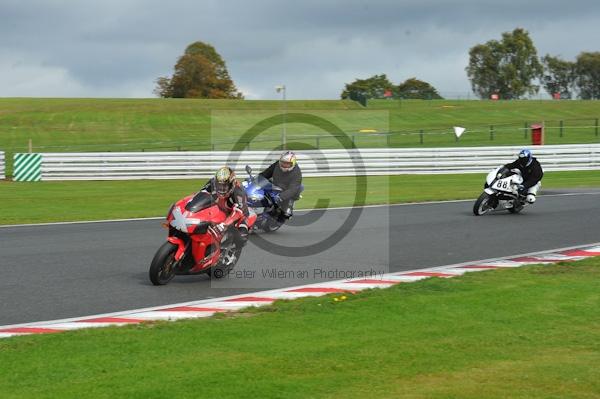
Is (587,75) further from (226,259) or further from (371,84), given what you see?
(226,259)

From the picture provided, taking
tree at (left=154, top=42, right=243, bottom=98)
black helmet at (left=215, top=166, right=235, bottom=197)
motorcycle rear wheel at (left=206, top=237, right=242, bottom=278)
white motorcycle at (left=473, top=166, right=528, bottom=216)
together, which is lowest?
motorcycle rear wheel at (left=206, top=237, right=242, bottom=278)

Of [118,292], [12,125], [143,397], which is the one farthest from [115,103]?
[143,397]

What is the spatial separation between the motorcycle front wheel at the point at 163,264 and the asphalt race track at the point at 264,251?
0.13 metres

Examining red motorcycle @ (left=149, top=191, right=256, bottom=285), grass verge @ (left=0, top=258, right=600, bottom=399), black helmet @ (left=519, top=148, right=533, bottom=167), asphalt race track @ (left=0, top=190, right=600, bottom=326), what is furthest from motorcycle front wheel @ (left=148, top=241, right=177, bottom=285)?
black helmet @ (left=519, top=148, right=533, bottom=167)

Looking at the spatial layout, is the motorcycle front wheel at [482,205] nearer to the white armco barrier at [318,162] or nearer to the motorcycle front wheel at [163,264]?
the motorcycle front wheel at [163,264]

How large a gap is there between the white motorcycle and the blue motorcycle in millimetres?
5012

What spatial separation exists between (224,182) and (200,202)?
0.48m

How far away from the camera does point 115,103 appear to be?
64.7 m

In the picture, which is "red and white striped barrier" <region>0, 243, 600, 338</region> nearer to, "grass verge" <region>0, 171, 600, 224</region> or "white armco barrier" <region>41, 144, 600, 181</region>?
"grass verge" <region>0, 171, 600, 224</region>

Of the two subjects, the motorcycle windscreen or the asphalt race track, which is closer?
the asphalt race track

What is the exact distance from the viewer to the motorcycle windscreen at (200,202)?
34.5 ft

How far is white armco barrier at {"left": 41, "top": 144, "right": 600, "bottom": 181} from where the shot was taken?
30.0 meters

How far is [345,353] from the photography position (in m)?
7.11

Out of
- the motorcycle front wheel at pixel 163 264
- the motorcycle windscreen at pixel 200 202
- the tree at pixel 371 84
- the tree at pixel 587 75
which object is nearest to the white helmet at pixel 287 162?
the motorcycle windscreen at pixel 200 202
